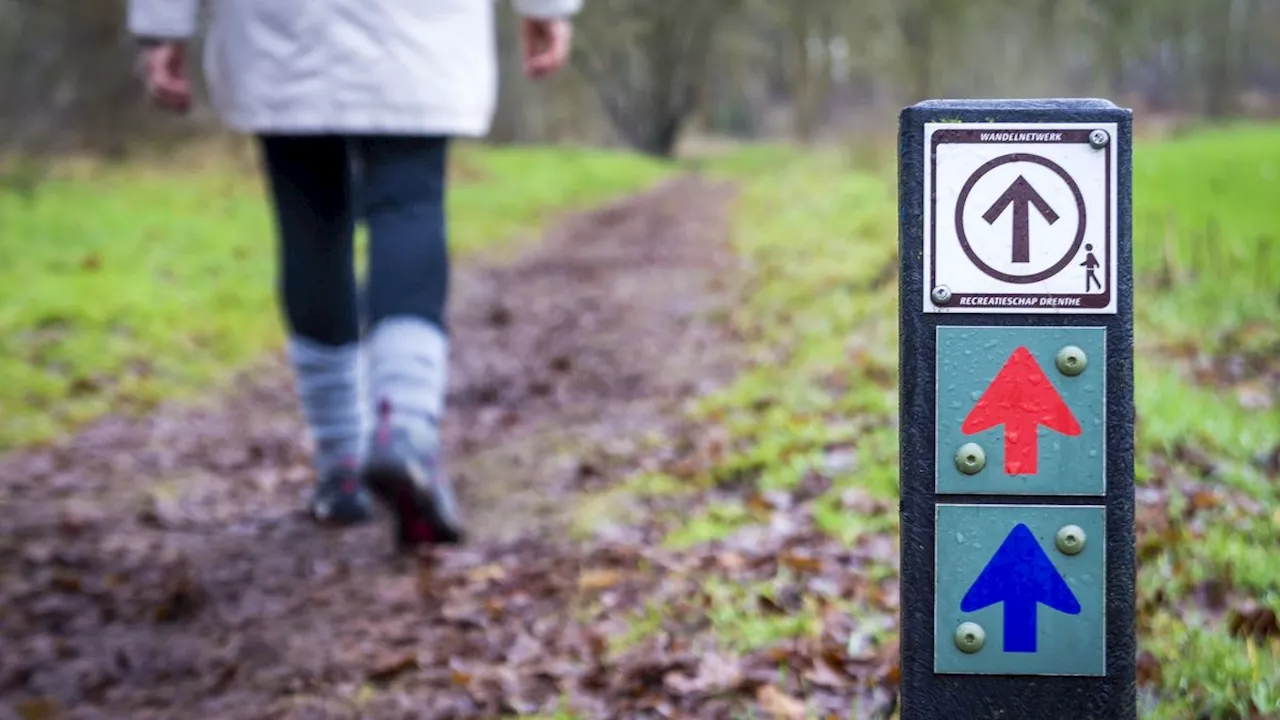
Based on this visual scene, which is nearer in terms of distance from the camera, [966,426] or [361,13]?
[966,426]

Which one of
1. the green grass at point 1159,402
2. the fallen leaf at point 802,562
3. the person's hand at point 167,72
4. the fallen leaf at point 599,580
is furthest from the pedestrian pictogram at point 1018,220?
the person's hand at point 167,72

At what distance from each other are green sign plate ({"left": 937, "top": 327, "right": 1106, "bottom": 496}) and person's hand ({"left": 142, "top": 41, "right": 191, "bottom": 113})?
2528mm

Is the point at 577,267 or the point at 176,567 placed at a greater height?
the point at 577,267

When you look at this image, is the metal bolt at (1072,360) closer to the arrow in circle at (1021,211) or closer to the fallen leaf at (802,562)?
the arrow in circle at (1021,211)

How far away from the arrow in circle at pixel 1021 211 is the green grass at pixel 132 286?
161 inches

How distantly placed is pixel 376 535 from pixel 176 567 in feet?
1.67

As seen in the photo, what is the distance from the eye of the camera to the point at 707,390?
4633 millimetres

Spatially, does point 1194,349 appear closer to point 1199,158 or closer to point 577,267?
point 577,267

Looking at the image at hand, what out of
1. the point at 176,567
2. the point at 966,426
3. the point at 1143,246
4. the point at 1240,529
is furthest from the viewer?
the point at 1143,246

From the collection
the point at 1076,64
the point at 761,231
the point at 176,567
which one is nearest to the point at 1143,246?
the point at 761,231

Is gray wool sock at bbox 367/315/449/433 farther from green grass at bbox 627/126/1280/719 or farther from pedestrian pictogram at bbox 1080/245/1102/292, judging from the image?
pedestrian pictogram at bbox 1080/245/1102/292

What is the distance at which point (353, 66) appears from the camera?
2.74 m

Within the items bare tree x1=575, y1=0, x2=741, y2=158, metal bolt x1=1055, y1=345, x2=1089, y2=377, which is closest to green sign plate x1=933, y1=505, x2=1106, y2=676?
metal bolt x1=1055, y1=345, x2=1089, y2=377

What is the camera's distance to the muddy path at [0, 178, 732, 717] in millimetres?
2250
